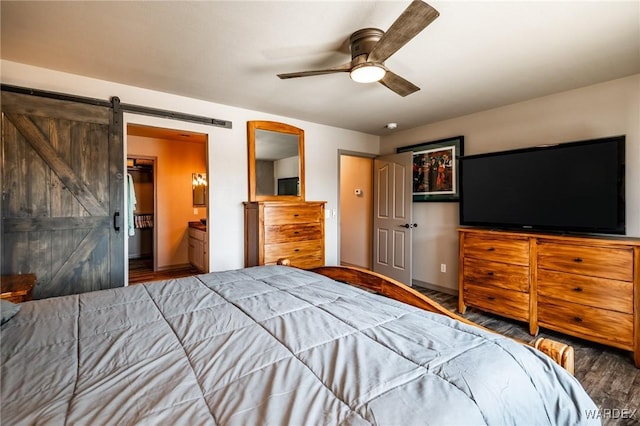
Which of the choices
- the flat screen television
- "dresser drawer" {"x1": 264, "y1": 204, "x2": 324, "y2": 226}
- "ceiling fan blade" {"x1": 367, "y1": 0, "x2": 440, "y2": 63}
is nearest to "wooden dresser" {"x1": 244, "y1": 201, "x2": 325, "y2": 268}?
"dresser drawer" {"x1": 264, "y1": 204, "x2": 324, "y2": 226}

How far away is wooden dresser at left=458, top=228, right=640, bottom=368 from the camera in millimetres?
2314

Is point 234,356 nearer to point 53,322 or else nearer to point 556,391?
point 53,322

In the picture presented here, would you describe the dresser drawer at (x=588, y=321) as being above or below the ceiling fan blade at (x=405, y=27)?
below

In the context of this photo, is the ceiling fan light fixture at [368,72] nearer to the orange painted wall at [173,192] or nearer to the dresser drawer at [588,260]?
the dresser drawer at [588,260]

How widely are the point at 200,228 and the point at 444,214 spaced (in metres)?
3.96

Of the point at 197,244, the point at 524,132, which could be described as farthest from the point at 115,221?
the point at 524,132

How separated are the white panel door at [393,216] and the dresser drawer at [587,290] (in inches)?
70.1

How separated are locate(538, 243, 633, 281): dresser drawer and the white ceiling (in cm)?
159

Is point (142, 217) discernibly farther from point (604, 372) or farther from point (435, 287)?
point (604, 372)

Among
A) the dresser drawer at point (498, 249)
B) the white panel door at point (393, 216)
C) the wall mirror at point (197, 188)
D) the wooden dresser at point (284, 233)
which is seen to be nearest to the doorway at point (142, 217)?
the wall mirror at point (197, 188)

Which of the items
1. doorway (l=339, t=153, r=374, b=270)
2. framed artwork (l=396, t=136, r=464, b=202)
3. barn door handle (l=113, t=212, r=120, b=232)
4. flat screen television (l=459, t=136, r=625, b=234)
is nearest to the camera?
flat screen television (l=459, t=136, r=625, b=234)

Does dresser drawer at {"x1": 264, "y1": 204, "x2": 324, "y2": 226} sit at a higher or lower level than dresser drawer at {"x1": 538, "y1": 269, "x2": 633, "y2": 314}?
higher

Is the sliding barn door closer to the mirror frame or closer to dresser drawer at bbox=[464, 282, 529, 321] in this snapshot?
the mirror frame

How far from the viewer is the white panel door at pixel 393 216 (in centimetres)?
431
